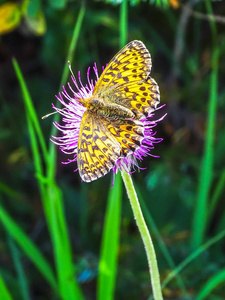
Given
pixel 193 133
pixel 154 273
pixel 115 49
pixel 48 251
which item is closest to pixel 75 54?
pixel 115 49

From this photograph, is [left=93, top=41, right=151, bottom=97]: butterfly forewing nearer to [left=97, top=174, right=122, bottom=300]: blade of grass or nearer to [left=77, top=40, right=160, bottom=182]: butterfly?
[left=77, top=40, right=160, bottom=182]: butterfly

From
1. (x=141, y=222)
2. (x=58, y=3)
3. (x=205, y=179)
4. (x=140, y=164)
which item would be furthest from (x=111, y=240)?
(x=58, y=3)

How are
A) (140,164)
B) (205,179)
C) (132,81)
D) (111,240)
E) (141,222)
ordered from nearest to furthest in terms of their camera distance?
(141,222), (132,81), (111,240), (205,179), (140,164)

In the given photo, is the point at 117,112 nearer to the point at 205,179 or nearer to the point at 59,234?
the point at 59,234

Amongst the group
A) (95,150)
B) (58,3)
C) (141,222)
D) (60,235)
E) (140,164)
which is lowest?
(140,164)

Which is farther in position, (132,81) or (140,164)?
(140,164)

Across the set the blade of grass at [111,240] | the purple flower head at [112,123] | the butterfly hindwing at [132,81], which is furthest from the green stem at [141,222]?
the blade of grass at [111,240]

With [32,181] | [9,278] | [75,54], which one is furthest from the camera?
[32,181]

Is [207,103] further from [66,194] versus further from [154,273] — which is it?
[154,273]
